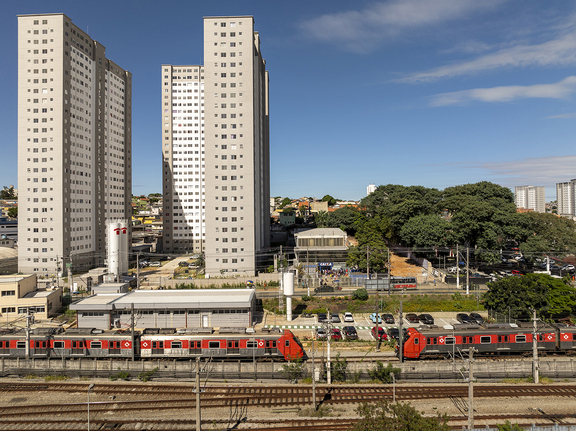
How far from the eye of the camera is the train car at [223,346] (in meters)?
30.0

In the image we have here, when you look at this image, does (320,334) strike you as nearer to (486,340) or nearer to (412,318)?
(412,318)

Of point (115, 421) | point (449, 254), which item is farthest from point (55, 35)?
point (449, 254)

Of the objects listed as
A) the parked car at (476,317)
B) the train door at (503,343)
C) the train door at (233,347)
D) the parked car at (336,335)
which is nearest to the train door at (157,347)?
the train door at (233,347)

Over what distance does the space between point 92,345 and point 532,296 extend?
141 ft

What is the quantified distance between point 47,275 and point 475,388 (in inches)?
2834

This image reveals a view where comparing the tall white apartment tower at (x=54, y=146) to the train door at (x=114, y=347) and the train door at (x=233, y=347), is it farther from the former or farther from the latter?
the train door at (x=233, y=347)

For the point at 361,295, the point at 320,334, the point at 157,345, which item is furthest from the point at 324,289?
the point at 157,345

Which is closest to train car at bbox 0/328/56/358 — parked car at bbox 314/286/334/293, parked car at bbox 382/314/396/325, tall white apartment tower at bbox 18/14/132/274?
parked car at bbox 314/286/334/293

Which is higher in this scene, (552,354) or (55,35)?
(55,35)

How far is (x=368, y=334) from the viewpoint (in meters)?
38.7

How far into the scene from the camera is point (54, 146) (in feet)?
227

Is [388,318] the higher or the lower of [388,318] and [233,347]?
the lower

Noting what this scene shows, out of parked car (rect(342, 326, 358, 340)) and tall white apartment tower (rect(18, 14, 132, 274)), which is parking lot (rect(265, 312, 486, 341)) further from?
tall white apartment tower (rect(18, 14, 132, 274))

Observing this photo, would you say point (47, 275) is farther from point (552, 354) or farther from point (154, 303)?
point (552, 354)
